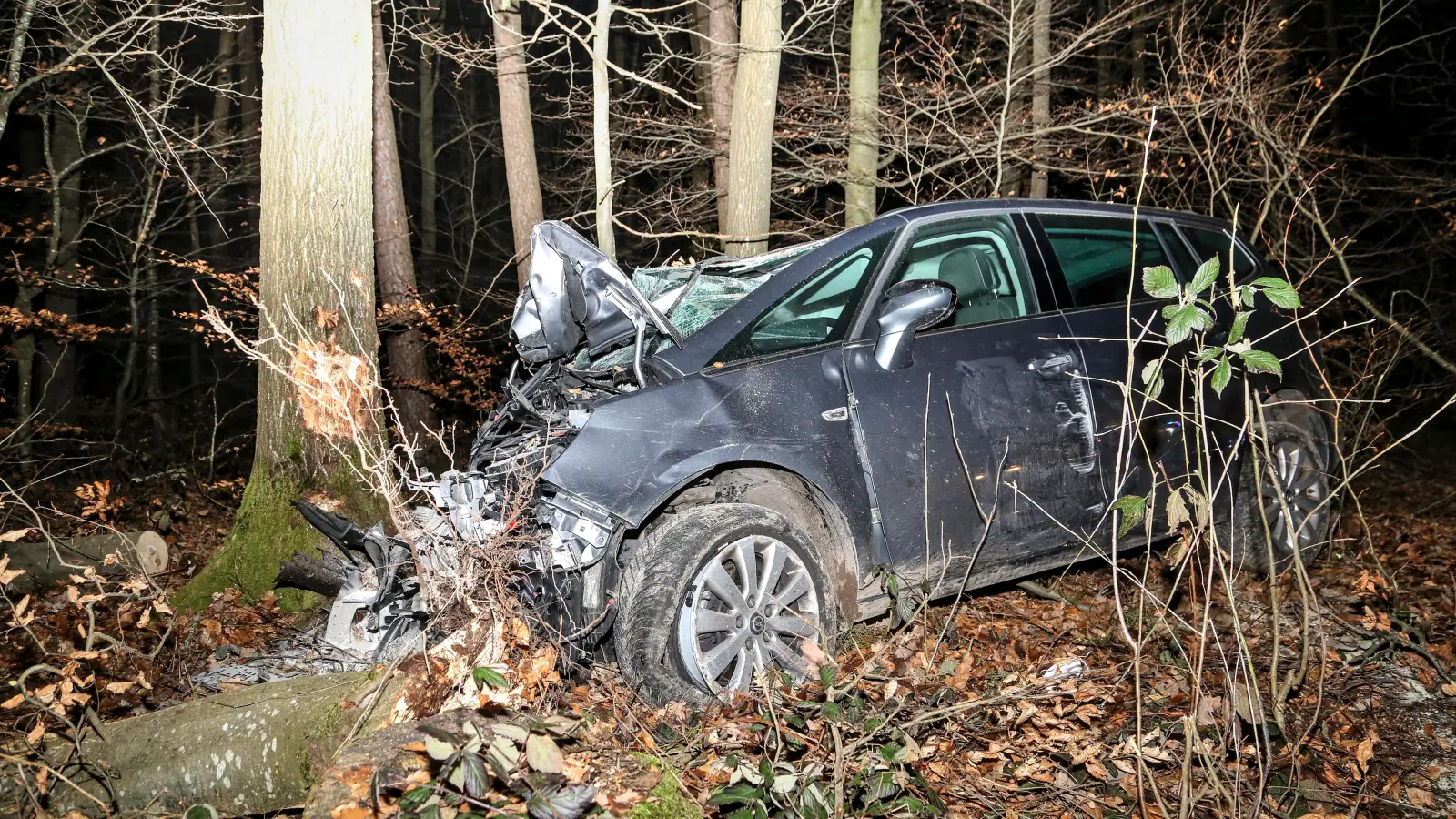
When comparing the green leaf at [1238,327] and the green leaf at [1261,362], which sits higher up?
the green leaf at [1238,327]

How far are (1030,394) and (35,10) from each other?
30.5 ft

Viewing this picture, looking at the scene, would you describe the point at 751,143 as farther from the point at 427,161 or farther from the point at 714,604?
the point at 427,161

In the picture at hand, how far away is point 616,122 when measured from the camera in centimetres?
1277

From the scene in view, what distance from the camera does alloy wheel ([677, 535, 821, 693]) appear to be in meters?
3.62

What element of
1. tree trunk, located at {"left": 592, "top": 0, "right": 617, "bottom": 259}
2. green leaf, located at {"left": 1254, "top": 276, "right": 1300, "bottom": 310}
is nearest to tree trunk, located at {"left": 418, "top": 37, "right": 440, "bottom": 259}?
tree trunk, located at {"left": 592, "top": 0, "right": 617, "bottom": 259}

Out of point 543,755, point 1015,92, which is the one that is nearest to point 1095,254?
point 543,755

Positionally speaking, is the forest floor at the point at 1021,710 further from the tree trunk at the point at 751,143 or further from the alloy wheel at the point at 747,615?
the tree trunk at the point at 751,143

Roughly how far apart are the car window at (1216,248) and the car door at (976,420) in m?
1.44

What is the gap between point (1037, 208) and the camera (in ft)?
15.9

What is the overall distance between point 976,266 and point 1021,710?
81.2 inches

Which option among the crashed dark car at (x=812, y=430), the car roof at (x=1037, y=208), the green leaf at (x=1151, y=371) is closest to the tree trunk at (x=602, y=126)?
the crashed dark car at (x=812, y=430)

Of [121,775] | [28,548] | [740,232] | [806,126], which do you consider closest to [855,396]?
[121,775]

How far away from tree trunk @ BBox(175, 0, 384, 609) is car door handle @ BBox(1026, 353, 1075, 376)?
3424 millimetres

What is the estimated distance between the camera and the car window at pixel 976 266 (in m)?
4.46
